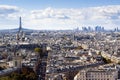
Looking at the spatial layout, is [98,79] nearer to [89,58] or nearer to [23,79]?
[23,79]

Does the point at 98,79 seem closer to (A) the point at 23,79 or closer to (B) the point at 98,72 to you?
(B) the point at 98,72

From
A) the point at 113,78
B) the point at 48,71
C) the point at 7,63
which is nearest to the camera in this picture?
the point at 113,78

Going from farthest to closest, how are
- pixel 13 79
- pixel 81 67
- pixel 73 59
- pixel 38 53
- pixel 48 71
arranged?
pixel 38 53
pixel 73 59
pixel 81 67
pixel 48 71
pixel 13 79

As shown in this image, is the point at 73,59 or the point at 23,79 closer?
the point at 23,79

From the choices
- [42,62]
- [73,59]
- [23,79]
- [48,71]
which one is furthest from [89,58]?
[23,79]

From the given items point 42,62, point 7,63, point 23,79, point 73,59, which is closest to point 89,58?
point 73,59

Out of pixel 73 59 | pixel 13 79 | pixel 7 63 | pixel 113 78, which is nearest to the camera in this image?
pixel 13 79

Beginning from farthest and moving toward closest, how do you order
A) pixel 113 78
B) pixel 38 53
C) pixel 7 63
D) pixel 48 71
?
pixel 38 53, pixel 7 63, pixel 48 71, pixel 113 78

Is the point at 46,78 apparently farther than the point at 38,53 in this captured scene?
No
